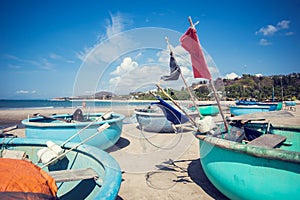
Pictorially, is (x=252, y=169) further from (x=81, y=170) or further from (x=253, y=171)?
(x=81, y=170)

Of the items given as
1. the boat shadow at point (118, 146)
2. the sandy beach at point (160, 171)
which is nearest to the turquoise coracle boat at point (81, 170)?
the sandy beach at point (160, 171)

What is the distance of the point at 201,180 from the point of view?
3.45 meters

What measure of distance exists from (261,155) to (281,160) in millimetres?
173

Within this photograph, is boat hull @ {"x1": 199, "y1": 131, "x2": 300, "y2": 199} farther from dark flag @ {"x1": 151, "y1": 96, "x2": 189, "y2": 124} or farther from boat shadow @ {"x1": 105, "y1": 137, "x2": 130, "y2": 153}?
boat shadow @ {"x1": 105, "y1": 137, "x2": 130, "y2": 153}

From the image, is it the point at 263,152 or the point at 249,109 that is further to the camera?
the point at 249,109

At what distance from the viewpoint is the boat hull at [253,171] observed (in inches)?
70.8

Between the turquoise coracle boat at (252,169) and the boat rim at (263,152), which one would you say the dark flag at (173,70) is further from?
the boat rim at (263,152)

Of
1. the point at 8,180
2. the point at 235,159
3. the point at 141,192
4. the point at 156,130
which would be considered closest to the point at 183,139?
the point at 156,130

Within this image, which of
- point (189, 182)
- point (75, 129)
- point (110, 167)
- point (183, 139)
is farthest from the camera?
point (183, 139)

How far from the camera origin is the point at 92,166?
1.97 metres

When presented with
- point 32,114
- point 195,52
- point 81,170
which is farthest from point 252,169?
point 32,114

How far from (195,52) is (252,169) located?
1527mm

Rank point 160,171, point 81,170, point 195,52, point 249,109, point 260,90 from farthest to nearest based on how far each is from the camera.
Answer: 1. point 260,90
2. point 249,109
3. point 160,171
4. point 195,52
5. point 81,170

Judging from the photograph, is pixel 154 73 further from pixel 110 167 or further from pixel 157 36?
pixel 110 167
